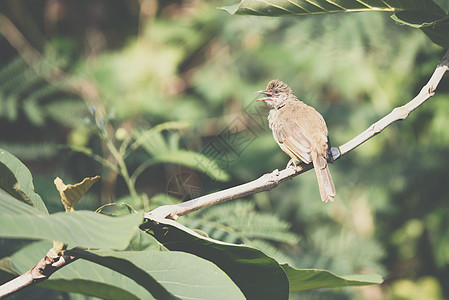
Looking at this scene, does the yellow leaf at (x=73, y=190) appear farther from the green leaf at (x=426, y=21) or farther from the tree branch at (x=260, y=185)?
the green leaf at (x=426, y=21)

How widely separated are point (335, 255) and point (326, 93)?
2296mm

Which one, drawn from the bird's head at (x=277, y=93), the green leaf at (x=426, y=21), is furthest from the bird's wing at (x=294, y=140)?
the green leaf at (x=426, y=21)

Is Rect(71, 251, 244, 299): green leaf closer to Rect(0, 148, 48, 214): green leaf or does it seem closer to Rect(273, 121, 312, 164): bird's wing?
Rect(0, 148, 48, 214): green leaf

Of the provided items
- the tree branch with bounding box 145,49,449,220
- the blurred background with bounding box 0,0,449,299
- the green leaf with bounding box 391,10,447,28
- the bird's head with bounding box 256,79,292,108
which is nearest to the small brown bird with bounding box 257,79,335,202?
the bird's head with bounding box 256,79,292,108

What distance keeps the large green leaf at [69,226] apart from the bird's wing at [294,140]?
5.67 feet

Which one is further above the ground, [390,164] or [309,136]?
[309,136]

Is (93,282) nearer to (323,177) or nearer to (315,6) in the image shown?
(315,6)

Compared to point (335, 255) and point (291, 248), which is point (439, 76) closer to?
point (335, 255)

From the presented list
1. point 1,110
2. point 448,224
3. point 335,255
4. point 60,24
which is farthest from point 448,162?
point 60,24

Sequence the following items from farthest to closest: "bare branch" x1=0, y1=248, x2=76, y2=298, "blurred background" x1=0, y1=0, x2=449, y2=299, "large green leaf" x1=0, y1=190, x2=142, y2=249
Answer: "blurred background" x1=0, y1=0, x2=449, y2=299
"bare branch" x1=0, y1=248, x2=76, y2=298
"large green leaf" x1=0, y1=190, x2=142, y2=249

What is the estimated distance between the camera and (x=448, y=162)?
4.16 metres

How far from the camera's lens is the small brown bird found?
264cm

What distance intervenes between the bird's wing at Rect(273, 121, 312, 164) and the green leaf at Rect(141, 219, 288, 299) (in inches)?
52.4

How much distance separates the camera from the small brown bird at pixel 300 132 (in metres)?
2.64
